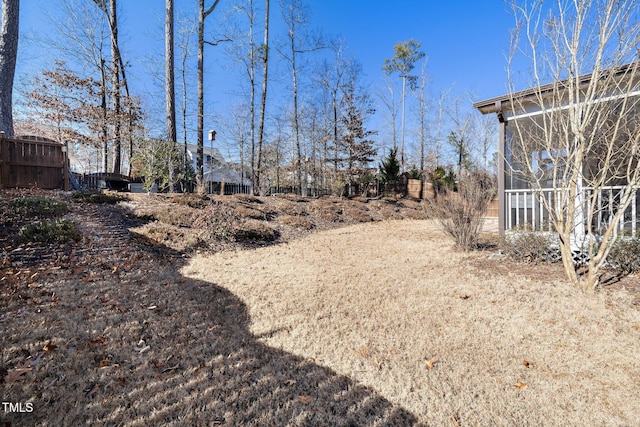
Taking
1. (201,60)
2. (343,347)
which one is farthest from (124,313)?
(201,60)

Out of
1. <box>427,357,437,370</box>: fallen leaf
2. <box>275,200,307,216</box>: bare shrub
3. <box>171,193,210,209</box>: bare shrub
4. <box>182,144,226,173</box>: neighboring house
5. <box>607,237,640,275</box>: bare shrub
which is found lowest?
<box>427,357,437,370</box>: fallen leaf

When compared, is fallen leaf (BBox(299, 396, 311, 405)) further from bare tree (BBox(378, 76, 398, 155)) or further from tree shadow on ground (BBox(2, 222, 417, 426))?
bare tree (BBox(378, 76, 398, 155))

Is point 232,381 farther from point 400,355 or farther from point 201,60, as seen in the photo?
point 201,60

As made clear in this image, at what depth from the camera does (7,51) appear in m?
7.28

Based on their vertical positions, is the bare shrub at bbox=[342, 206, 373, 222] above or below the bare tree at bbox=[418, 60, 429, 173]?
below

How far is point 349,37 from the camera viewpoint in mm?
19844

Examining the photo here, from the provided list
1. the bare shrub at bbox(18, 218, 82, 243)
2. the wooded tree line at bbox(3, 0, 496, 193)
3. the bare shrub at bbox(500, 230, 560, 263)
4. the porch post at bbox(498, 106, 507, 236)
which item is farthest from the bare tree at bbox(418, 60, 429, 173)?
the bare shrub at bbox(18, 218, 82, 243)

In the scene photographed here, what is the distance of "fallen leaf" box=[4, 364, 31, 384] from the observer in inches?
75.3

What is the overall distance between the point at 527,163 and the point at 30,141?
34.4 ft

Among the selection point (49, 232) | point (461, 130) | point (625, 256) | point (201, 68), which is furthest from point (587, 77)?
point (461, 130)

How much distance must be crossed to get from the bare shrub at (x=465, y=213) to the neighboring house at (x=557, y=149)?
0.62 m

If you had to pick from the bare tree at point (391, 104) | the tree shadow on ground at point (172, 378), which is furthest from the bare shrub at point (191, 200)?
the bare tree at point (391, 104)

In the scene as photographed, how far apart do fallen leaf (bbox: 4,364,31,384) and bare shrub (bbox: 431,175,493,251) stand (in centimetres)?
644

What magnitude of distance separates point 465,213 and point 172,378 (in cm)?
584
